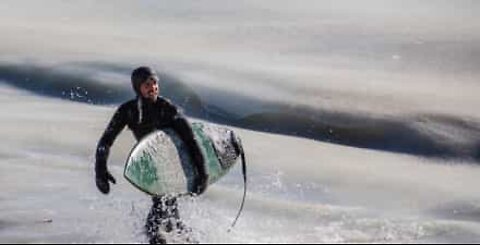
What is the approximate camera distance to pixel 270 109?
11703 millimetres

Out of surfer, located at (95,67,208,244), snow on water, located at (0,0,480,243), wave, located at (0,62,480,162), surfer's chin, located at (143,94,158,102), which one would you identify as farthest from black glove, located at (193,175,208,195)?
wave, located at (0,62,480,162)

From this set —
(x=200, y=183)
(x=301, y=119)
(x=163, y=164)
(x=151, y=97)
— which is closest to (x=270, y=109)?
(x=301, y=119)

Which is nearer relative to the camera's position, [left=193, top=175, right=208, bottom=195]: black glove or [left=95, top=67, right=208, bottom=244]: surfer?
[left=95, top=67, right=208, bottom=244]: surfer

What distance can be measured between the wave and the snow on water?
0.08ft

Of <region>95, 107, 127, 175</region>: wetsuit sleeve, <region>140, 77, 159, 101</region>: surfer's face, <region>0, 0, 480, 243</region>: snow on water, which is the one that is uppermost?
<region>140, 77, 159, 101</region>: surfer's face

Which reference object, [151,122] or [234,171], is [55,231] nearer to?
[151,122]

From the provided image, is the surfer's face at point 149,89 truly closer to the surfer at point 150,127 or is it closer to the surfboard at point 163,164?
the surfer at point 150,127

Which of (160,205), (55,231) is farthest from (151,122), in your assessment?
(55,231)

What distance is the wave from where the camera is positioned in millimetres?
10758

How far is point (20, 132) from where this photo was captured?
10.7 m

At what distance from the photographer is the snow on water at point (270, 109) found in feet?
26.5

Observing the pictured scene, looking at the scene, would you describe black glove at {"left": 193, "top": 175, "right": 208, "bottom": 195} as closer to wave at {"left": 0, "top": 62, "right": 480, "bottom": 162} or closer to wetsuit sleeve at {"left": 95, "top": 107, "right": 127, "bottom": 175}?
wetsuit sleeve at {"left": 95, "top": 107, "right": 127, "bottom": 175}

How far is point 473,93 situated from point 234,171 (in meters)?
4.07

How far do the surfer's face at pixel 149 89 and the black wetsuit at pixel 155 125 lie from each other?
6 cm
